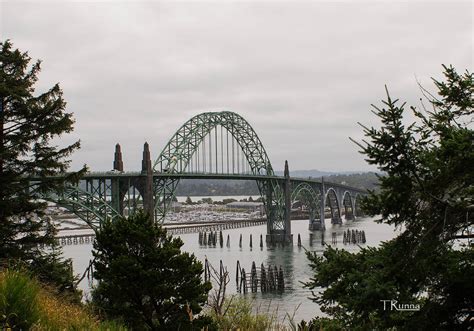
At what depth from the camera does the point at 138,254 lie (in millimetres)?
16812

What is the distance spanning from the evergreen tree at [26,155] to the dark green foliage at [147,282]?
1401mm

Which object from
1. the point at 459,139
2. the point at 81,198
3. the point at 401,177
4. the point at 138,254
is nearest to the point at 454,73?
the point at 459,139

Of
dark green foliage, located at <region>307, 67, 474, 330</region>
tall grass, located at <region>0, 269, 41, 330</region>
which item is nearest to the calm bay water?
dark green foliage, located at <region>307, 67, 474, 330</region>

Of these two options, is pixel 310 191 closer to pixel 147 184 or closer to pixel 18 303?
pixel 147 184

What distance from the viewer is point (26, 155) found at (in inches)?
630

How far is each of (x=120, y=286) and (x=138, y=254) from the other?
1542mm

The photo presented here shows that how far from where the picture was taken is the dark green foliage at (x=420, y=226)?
281 inches

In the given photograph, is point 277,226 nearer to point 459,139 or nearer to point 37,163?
point 37,163

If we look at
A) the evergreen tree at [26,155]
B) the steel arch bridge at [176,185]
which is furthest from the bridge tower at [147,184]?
the evergreen tree at [26,155]

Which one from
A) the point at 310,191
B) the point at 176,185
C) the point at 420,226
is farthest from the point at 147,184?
the point at 310,191

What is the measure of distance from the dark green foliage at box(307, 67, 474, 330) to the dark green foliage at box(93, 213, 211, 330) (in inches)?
302

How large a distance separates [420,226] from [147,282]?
9.76m

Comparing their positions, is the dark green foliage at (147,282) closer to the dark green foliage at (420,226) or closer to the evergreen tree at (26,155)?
the evergreen tree at (26,155)

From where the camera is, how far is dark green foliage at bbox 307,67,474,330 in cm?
715
